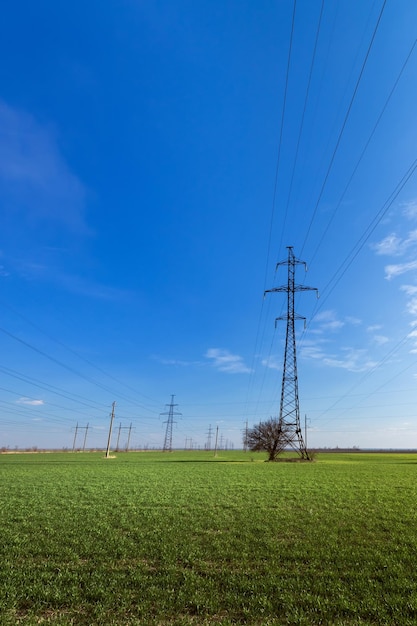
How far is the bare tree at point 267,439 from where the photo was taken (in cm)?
6781


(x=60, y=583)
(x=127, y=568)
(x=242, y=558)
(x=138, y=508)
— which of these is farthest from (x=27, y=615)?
(x=138, y=508)

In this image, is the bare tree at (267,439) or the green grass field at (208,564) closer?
the green grass field at (208,564)

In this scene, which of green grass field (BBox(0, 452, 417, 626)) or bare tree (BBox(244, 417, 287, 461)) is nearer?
green grass field (BBox(0, 452, 417, 626))

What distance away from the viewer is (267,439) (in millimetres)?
71562

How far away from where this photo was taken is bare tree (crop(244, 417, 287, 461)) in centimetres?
6781

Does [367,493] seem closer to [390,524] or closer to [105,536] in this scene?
[390,524]

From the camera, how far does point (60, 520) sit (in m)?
13.4

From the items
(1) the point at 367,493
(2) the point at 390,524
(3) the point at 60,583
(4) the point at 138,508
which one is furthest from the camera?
(1) the point at 367,493

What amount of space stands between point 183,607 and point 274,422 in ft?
233

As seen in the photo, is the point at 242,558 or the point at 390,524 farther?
the point at 390,524

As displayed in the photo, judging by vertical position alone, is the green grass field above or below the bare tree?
below

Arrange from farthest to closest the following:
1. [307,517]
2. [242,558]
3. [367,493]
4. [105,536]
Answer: [367,493]
[307,517]
[105,536]
[242,558]

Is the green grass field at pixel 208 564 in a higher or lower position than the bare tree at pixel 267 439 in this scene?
lower

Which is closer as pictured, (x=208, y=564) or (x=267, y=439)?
(x=208, y=564)
